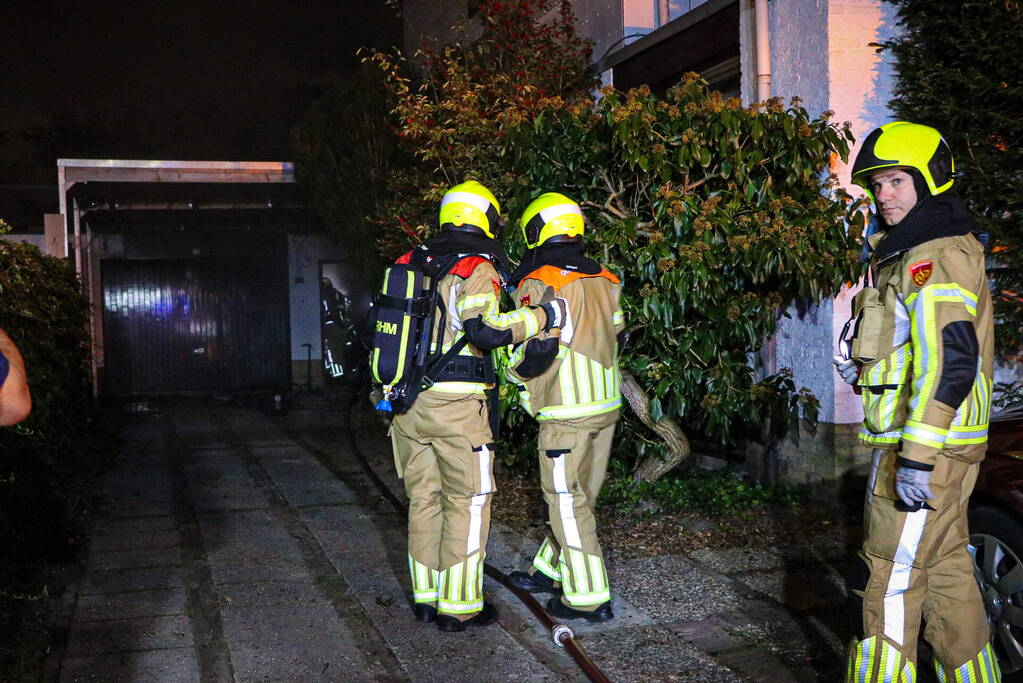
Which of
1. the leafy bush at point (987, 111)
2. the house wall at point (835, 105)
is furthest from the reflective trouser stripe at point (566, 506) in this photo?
the leafy bush at point (987, 111)

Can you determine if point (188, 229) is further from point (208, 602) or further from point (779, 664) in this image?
Result: point (779, 664)

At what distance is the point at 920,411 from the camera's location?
2.97 m

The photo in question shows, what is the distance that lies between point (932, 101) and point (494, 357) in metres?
3.65

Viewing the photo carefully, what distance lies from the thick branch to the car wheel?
10.3 ft

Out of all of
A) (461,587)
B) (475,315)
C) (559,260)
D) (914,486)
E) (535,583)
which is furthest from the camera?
(535,583)

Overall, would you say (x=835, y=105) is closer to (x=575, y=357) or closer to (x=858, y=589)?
(x=575, y=357)

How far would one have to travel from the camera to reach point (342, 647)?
451 centimetres

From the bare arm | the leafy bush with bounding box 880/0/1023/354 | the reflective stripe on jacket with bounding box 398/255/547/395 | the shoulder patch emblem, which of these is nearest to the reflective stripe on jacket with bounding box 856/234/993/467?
the shoulder patch emblem

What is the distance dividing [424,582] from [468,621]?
0.30 m

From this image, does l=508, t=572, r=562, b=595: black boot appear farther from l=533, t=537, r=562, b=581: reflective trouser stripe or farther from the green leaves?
the green leaves

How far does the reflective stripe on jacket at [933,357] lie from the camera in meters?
2.96

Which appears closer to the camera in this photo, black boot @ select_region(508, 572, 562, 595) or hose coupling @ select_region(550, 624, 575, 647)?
hose coupling @ select_region(550, 624, 575, 647)

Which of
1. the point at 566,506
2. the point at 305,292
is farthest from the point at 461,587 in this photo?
the point at 305,292

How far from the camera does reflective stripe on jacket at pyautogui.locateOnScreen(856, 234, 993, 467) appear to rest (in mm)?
2963
